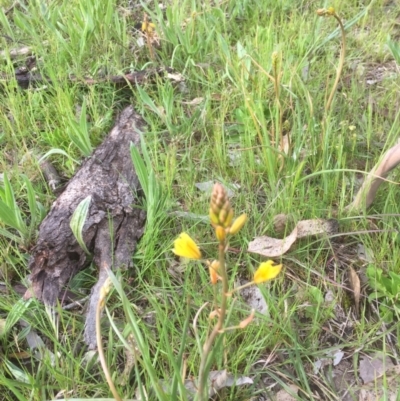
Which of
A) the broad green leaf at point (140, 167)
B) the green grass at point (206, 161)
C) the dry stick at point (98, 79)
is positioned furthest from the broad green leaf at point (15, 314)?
the dry stick at point (98, 79)

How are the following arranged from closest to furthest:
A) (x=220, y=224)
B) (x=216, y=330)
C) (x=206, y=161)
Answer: (x=220, y=224), (x=216, y=330), (x=206, y=161)

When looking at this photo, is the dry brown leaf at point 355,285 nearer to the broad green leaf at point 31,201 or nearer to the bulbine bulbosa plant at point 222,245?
the bulbine bulbosa plant at point 222,245

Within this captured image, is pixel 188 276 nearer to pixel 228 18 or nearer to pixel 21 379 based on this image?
pixel 21 379

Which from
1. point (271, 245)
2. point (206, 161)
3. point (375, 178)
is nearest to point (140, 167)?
point (206, 161)

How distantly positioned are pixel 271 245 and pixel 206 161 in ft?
1.65

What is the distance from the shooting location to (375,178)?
4.77 ft

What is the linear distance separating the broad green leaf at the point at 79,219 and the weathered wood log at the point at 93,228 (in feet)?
0.17

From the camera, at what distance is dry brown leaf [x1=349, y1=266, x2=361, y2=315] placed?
1391 mm

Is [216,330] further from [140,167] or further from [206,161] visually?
[206,161]

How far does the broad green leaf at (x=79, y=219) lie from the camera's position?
1.42m

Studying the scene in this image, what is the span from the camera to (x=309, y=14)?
2.61 meters

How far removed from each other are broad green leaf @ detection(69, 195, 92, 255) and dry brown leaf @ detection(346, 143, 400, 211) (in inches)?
35.6

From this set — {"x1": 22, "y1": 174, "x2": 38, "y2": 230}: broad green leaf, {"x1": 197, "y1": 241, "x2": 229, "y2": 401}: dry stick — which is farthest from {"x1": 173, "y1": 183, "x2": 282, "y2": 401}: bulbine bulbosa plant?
{"x1": 22, "y1": 174, "x2": 38, "y2": 230}: broad green leaf

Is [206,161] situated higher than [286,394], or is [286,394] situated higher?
[206,161]
